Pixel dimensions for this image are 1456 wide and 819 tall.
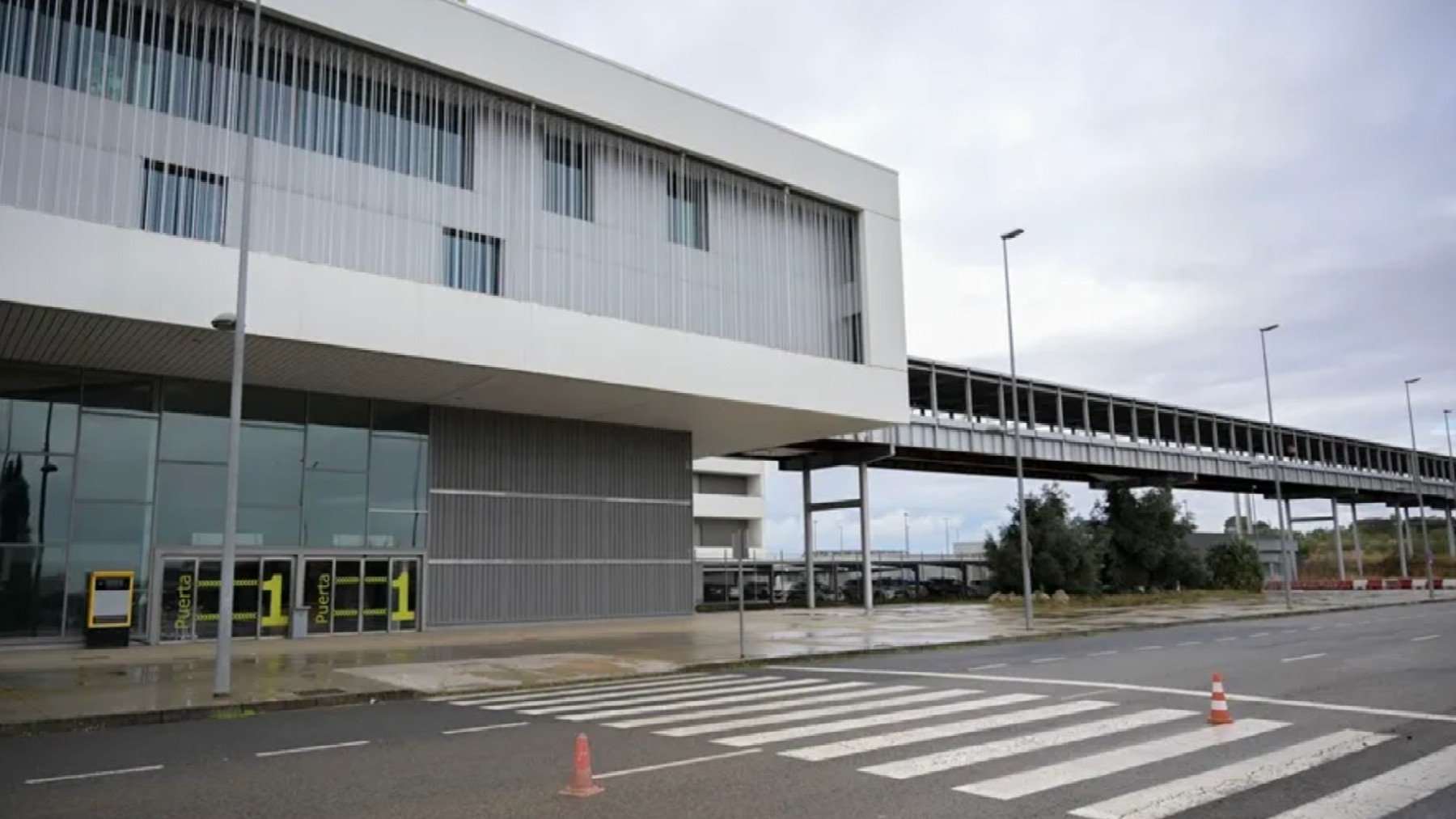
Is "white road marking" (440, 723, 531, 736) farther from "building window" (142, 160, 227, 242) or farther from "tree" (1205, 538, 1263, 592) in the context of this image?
"tree" (1205, 538, 1263, 592)

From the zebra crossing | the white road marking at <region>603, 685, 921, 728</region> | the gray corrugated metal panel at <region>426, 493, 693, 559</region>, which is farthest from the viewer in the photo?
the gray corrugated metal panel at <region>426, 493, 693, 559</region>

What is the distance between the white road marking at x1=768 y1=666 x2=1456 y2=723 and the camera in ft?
38.2

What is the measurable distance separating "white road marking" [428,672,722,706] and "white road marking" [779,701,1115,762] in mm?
6102

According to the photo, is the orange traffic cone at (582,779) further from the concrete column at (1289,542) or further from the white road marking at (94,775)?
the concrete column at (1289,542)

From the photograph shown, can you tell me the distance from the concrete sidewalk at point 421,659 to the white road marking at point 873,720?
261 inches

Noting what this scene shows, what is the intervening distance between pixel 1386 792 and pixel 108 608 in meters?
24.3

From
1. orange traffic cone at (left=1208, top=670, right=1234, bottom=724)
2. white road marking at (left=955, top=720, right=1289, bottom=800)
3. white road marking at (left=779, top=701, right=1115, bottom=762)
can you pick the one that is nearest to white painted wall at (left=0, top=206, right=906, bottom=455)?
white road marking at (left=779, top=701, right=1115, bottom=762)

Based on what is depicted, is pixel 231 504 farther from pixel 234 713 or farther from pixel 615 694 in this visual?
pixel 615 694

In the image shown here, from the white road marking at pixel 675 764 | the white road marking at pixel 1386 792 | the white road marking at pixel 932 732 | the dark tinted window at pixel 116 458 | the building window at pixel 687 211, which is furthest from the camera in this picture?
the building window at pixel 687 211

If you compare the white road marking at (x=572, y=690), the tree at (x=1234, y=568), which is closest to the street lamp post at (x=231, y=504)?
the white road marking at (x=572, y=690)

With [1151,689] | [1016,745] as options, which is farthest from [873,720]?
[1151,689]

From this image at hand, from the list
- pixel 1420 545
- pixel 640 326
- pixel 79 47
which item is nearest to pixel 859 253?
pixel 640 326

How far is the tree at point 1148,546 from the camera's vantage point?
59156 mm

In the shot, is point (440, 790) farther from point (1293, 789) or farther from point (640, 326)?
Result: point (640, 326)
